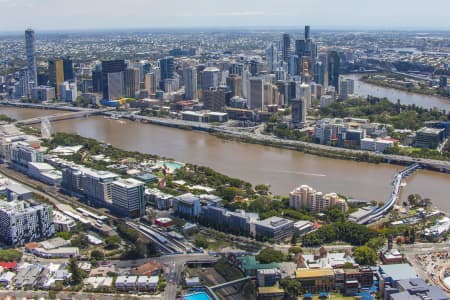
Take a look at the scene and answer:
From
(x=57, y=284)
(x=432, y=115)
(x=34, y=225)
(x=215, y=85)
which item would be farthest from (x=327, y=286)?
(x=215, y=85)

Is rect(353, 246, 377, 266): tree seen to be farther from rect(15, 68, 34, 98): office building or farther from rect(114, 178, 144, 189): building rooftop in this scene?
rect(15, 68, 34, 98): office building

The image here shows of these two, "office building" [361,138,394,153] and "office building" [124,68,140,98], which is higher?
"office building" [124,68,140,98]

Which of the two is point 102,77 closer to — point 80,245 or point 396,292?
point 80,245

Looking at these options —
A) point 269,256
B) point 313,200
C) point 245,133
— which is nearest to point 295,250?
point 269,256

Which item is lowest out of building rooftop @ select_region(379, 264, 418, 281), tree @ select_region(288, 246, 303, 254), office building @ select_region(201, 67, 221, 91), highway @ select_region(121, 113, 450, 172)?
tree @ select_region(288, 246, 303, 254)

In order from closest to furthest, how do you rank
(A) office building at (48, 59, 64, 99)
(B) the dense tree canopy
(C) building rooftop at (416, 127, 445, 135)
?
(B) the dense tree canopy < (C) building rooftop at (416, 127, 445, 135) < (A) office building at (48, 59, 64, 99)

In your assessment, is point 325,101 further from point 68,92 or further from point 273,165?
point 68,92

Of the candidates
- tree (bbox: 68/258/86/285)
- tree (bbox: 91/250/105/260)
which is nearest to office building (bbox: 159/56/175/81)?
tree (bbox: 91/250/105/260)
